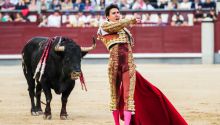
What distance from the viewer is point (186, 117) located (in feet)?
30.9

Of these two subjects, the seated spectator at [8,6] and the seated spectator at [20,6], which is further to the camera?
the seated spectator at [8,6]

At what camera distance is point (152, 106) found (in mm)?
7645

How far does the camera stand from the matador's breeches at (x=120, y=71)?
7.43 meters

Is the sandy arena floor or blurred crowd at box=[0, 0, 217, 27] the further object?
blurred crowd at box=[0, 0, 217, 27]

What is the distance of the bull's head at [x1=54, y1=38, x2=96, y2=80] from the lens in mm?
9234

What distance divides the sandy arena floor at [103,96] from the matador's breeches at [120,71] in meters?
1.33

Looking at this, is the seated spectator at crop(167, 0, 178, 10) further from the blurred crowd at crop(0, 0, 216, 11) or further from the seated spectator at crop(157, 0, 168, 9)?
the seated spectator at crop(157, 0, 168, 9)

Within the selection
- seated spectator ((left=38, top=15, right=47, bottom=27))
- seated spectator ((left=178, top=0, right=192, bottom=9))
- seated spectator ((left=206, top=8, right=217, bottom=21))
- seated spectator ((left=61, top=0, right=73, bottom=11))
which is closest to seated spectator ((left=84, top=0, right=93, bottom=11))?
seated spectator ((left=61, top=0, right=73, bottom=11))

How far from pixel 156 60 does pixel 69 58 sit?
12.8 meters

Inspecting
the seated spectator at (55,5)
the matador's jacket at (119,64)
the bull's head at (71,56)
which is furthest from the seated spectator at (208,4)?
the matador's jacket at (119,64)

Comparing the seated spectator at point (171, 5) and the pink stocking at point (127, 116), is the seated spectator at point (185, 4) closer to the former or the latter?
the seated spectator at point (171, 5)

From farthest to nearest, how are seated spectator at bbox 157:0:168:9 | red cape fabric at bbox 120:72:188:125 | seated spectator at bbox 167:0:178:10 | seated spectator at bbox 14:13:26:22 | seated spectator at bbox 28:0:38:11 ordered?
1. seated spectator at bbox 14:13:26:22
2. seated spectator at bbox 28:0:38:11
3. seated spectator at bbox 157:0:168:9
4. seated spectator at bbox 167:0:178:10
5. red cape fabric at bbox 120:72:188:125

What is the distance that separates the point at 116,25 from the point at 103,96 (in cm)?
528

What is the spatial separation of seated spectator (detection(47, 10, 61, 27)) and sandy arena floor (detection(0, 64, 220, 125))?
227cm
